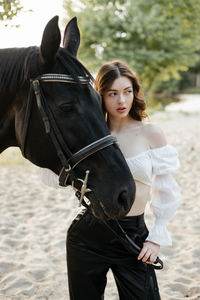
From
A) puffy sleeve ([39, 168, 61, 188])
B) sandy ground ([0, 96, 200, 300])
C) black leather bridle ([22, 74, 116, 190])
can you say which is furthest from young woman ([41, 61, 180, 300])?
sandy ground ([0, 96, 200, 300])

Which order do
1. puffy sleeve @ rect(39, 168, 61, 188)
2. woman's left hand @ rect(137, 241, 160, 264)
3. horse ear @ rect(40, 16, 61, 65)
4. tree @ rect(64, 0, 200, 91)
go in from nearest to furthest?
horse ear @ rect(40, 16, 61, 65) < woman's left hand @ rect(137, 241, 160, 264) < puffy sleeve @ rect(39, 168, 61, 188) < tree @ rect(64, 0, 200, 91)

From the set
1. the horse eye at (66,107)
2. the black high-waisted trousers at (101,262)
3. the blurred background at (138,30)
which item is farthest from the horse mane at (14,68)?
the blurred background at (138,30)

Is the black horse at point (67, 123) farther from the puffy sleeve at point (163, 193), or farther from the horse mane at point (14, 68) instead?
the puffy sleeve at point (163, 193)

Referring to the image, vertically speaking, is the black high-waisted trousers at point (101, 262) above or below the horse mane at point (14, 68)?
below

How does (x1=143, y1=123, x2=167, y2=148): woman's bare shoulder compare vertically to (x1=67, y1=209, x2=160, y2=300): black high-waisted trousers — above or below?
above

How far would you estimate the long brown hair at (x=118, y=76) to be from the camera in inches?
66.8

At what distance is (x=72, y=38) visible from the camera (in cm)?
158

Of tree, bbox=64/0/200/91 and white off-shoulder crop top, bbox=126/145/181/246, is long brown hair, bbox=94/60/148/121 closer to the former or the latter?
white off-shoulder crop top, bbox=126/145/181/246

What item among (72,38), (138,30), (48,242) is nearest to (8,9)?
(72,38)

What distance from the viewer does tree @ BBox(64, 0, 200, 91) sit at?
50.5 feet

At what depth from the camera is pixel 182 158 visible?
8633mm

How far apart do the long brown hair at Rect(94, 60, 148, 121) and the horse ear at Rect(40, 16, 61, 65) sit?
458 mm

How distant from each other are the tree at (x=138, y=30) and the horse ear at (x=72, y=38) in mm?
13510

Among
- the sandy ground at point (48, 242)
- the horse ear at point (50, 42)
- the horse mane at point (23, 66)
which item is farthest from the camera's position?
the sandy ground at point (48, 242)
